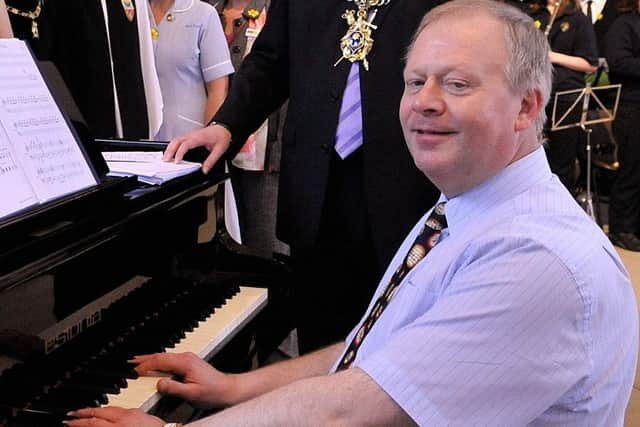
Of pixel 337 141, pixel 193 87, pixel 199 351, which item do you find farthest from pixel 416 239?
pixel 193 87

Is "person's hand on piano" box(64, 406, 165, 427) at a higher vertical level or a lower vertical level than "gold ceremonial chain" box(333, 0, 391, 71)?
lower

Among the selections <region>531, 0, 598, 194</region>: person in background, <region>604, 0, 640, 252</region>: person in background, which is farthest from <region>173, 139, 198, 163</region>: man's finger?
<region>604, 0, 640, 252</region>: person in background

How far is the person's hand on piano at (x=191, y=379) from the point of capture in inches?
51.7

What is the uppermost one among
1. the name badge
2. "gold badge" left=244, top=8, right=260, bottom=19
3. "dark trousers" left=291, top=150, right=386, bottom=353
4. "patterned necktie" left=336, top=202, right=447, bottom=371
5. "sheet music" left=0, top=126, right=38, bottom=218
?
"gold badge" left=244, top=8, right=260, bottom=19

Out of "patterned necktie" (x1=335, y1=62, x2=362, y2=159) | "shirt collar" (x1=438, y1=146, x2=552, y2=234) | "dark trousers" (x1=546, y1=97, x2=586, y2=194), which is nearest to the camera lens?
"shirt collar" (x1=438, y1=146, x2=552, y2=234)

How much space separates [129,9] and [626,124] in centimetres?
320

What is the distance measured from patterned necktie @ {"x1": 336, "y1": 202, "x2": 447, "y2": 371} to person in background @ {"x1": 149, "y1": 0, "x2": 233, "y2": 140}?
182 centimetres

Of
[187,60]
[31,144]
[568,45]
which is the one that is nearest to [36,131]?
[31,144]

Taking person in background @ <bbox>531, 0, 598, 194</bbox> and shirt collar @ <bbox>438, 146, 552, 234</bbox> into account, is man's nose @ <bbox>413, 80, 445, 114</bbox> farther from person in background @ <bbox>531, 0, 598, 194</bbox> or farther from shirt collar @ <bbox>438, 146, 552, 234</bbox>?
person in background @ <bbox>531, 0, 598, 194</bbox>

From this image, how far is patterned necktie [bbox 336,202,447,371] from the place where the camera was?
46.0 inches

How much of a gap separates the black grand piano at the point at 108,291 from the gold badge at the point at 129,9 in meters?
1.15

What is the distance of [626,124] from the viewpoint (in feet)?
14.9

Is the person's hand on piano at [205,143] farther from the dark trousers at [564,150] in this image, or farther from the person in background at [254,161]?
the dark trousers at [564,150]

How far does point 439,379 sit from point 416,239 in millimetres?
357
